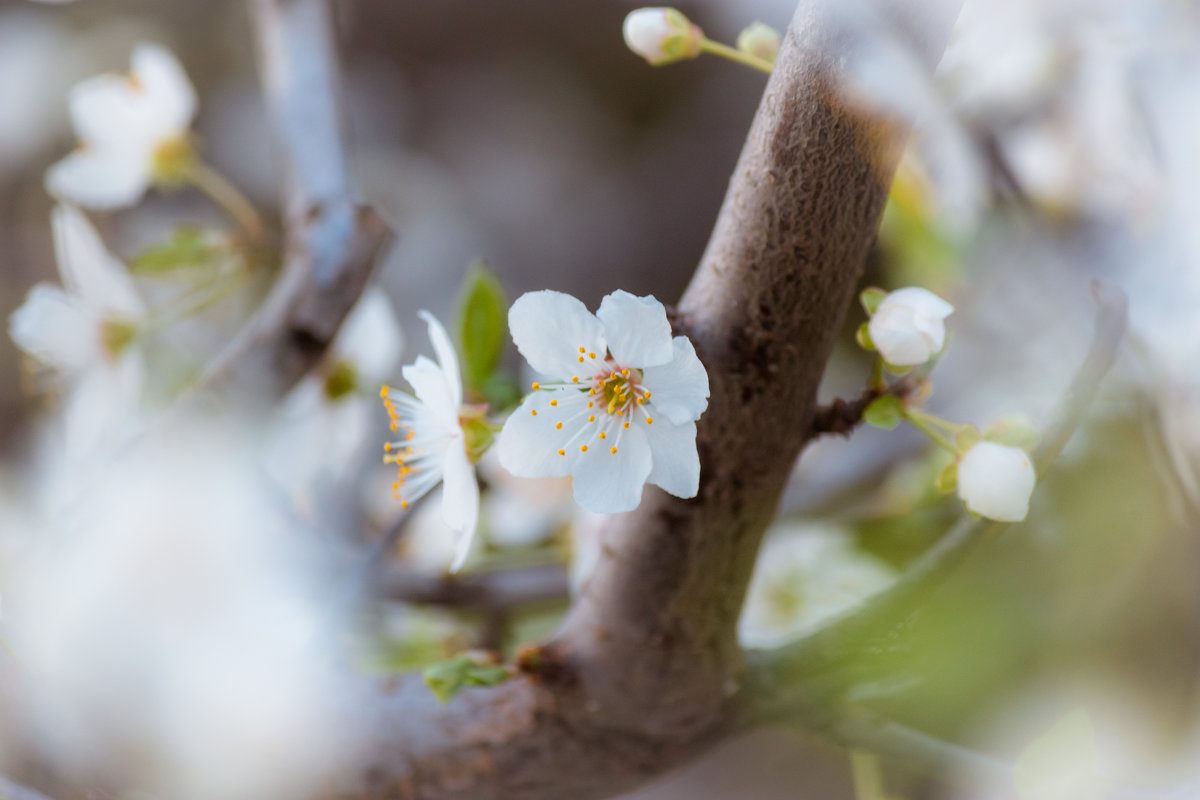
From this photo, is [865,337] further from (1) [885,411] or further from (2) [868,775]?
(2) [868,775]

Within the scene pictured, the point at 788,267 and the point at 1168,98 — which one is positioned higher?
the point at 1168,98

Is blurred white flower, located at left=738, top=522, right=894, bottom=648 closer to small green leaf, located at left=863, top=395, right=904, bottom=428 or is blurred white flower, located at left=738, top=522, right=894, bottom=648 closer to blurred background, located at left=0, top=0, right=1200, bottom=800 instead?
blurred background, located at left=0, top=0, right=1200, bottom=800

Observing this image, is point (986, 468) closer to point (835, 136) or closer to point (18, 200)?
point (835, 136)

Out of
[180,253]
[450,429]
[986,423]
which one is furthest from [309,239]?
[986,423]

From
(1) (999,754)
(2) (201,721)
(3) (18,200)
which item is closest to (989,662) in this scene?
(1) (999,754)

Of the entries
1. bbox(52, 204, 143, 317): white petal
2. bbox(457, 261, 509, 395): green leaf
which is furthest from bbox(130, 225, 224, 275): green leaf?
bbox(457, 261, 509, 395): green leaf

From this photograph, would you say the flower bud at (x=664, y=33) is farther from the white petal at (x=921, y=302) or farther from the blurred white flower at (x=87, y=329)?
the blurred white flower at (x=87, y=329)

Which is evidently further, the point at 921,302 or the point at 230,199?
the point at 230,199
